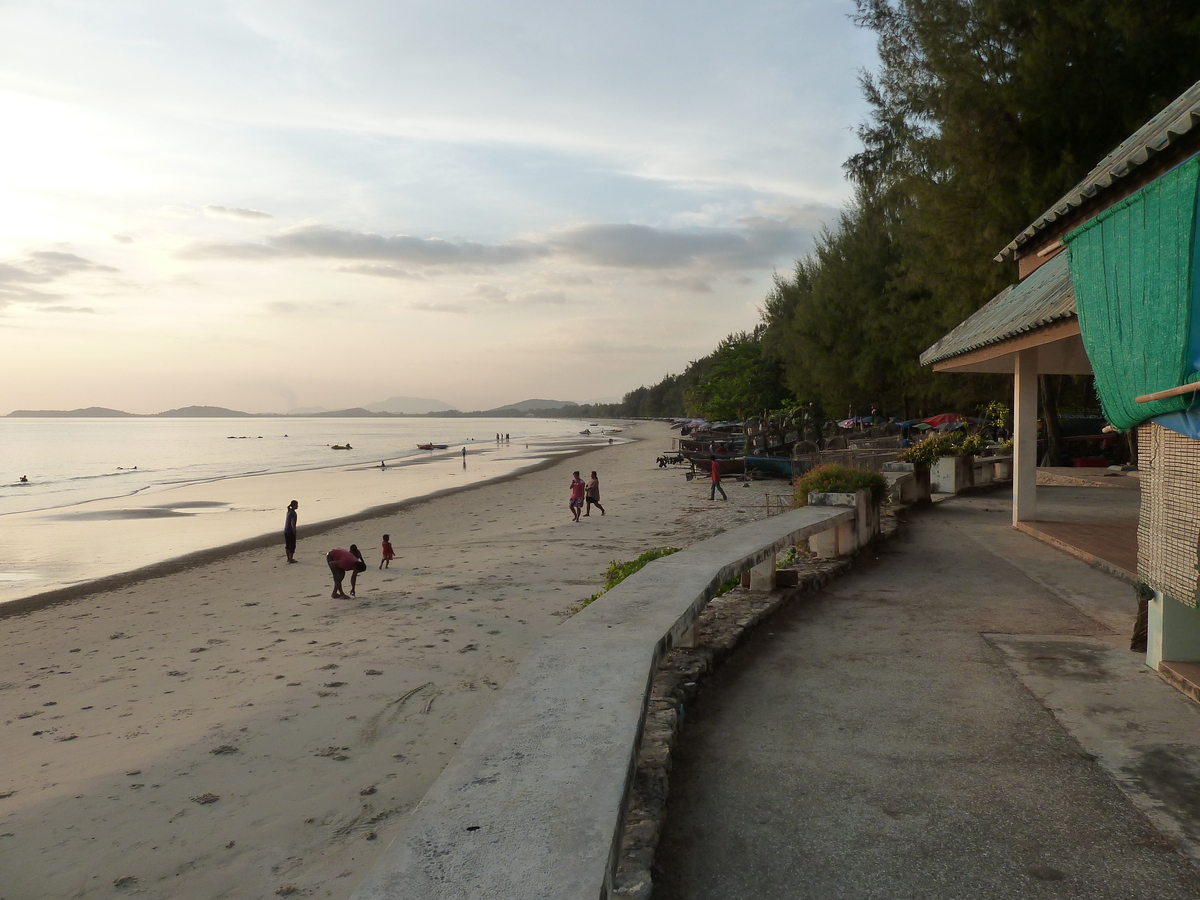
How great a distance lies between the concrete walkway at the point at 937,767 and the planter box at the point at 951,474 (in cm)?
1027

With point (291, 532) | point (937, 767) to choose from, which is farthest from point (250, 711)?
point (291, 532)

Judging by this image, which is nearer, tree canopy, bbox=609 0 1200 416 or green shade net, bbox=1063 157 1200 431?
green shade net, bbox=1063 157 1200 431

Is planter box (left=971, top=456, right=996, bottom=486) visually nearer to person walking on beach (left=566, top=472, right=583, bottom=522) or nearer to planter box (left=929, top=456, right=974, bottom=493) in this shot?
planter box (left=929, top=456, right=974, bottom=493)

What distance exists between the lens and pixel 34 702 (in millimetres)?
8867

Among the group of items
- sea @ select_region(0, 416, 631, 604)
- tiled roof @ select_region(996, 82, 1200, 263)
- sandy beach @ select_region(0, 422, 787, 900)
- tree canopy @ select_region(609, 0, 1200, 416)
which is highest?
tree canopy @ select_region(609, 0, 1200, 416)

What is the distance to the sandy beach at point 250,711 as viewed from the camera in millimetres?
5219

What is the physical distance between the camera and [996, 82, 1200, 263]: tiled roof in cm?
452

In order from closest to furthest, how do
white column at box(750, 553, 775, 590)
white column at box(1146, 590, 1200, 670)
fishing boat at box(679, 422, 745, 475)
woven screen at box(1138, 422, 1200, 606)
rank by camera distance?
woven screen at box(1138, 422, 1200, 606), white column at box(1146, 590, 1200, 670), white column at box(750, 553, 775, 590), fishing boat at box(679, 422, 745, 475)

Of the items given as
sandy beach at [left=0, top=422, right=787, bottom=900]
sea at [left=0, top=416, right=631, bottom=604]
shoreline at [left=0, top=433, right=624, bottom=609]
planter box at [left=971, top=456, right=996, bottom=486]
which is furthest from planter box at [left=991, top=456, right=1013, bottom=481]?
sea at [left=0, top=416, right=631, bottom=604]

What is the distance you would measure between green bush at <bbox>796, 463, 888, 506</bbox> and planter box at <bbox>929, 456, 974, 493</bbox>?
6.79m

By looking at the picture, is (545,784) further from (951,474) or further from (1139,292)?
(951,474)

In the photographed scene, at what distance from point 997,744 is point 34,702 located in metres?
9.85

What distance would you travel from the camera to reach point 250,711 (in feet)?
25.2

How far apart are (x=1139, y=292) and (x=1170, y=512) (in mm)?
1454
